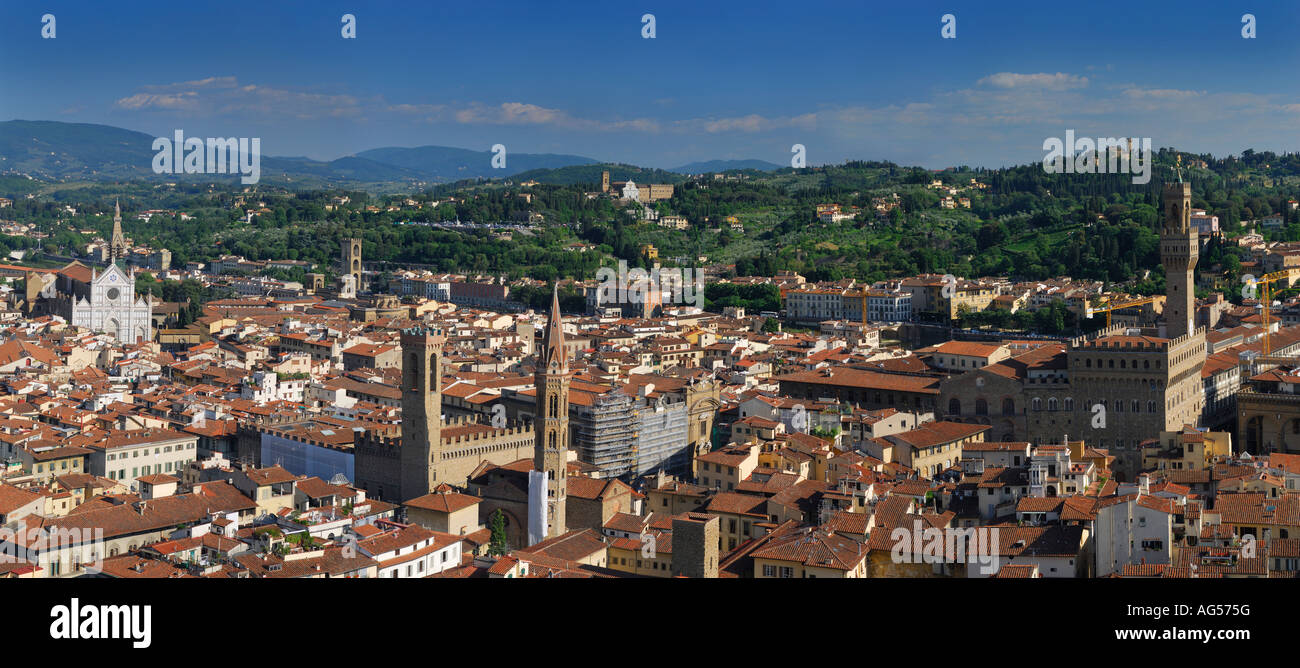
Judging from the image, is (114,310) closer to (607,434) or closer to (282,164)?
(607,434)

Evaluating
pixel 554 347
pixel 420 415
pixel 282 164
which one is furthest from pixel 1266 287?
pixel 282 164

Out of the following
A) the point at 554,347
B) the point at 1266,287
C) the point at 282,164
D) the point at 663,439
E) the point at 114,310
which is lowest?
the point at 663,439

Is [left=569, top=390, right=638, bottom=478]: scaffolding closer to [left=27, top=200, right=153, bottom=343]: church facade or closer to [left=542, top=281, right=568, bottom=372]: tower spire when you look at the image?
[left=542, top=281, right=568, bottom=372]: tower spire

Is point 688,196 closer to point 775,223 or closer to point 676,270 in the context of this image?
point 775,223

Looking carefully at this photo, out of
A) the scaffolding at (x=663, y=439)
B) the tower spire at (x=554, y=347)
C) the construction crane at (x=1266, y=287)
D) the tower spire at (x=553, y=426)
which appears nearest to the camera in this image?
the tower spire at (x=553, y=426)

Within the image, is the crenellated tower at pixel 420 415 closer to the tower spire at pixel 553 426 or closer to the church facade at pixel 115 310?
the tower spire at pixel 553 426

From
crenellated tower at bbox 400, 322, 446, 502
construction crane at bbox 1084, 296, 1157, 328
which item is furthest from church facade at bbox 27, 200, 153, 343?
construction crane at bbox 1084, 296, 1157, 328

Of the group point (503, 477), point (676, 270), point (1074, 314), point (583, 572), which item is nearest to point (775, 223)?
point (676, 270)

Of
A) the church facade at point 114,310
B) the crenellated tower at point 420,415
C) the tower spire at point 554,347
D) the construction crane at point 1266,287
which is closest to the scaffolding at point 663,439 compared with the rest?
the tower spire at point 554,347
